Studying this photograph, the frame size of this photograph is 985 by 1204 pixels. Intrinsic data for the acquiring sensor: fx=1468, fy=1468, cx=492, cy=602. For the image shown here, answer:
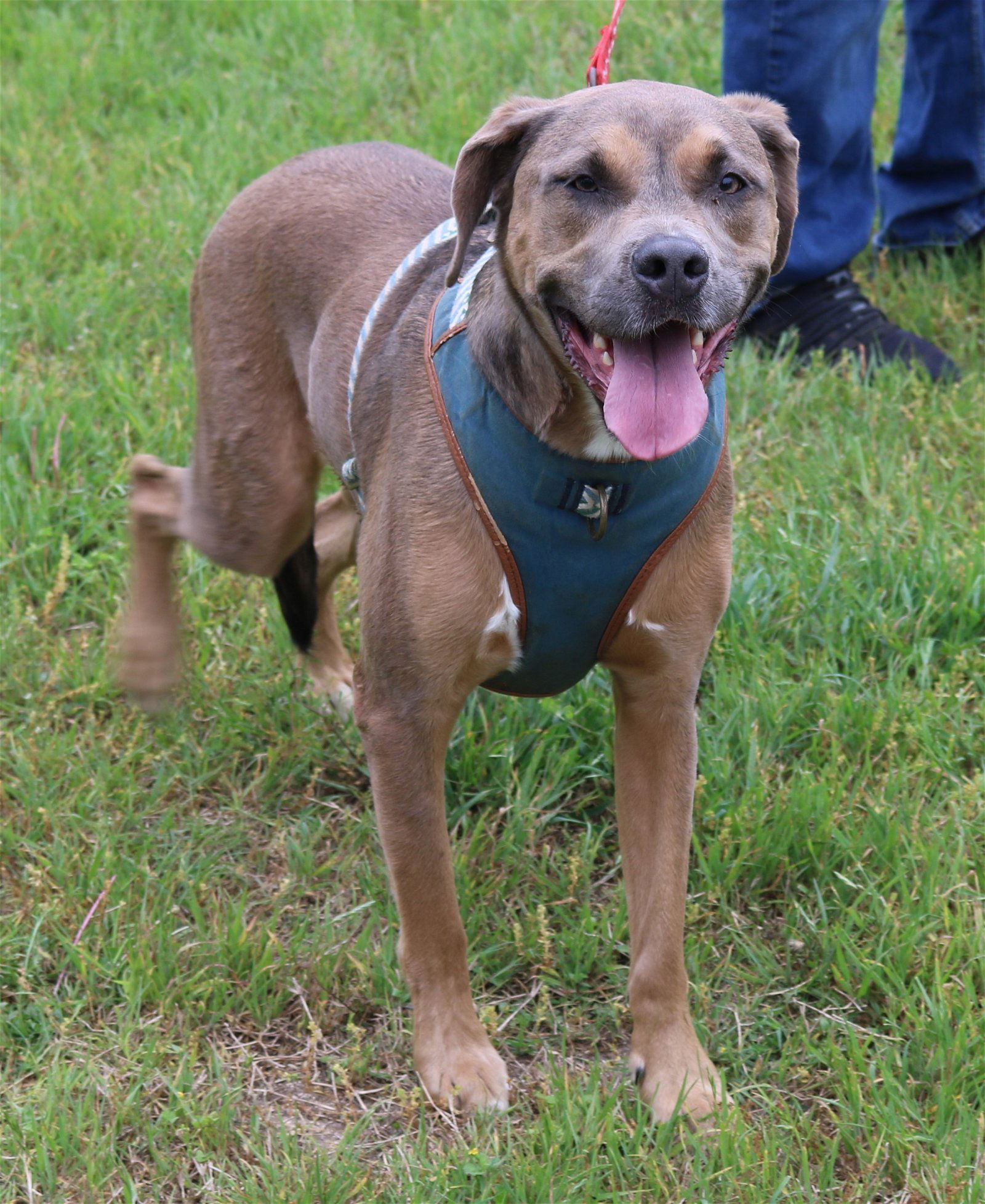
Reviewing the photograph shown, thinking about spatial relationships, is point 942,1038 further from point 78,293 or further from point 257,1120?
point 78,293

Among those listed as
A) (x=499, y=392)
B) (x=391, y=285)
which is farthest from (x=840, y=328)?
(x=499, y=392)

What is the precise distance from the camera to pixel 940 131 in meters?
5.59

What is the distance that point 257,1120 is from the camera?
283cm

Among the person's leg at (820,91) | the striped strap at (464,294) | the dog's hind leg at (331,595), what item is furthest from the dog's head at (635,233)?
the person's leg at (820,91)

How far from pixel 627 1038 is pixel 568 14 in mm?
5387

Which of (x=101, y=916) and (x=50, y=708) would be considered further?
(x=50, y=708)

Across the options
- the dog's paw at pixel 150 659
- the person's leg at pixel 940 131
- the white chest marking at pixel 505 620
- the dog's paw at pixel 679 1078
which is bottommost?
the dog's paw at pixel 679 1078

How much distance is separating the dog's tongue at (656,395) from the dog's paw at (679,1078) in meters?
1.23

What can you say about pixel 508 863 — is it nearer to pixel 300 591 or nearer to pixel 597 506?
pixel 300 591

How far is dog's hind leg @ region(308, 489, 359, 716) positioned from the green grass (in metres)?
0.13

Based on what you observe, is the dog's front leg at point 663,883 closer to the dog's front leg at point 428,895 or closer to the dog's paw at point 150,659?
the dog's front leg at point 428,895

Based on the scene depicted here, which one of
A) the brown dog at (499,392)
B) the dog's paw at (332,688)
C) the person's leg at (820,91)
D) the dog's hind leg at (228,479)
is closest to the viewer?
the brown dog at (499,392)

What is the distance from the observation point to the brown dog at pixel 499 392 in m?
2.55

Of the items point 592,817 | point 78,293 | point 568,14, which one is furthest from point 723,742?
point 568,14
